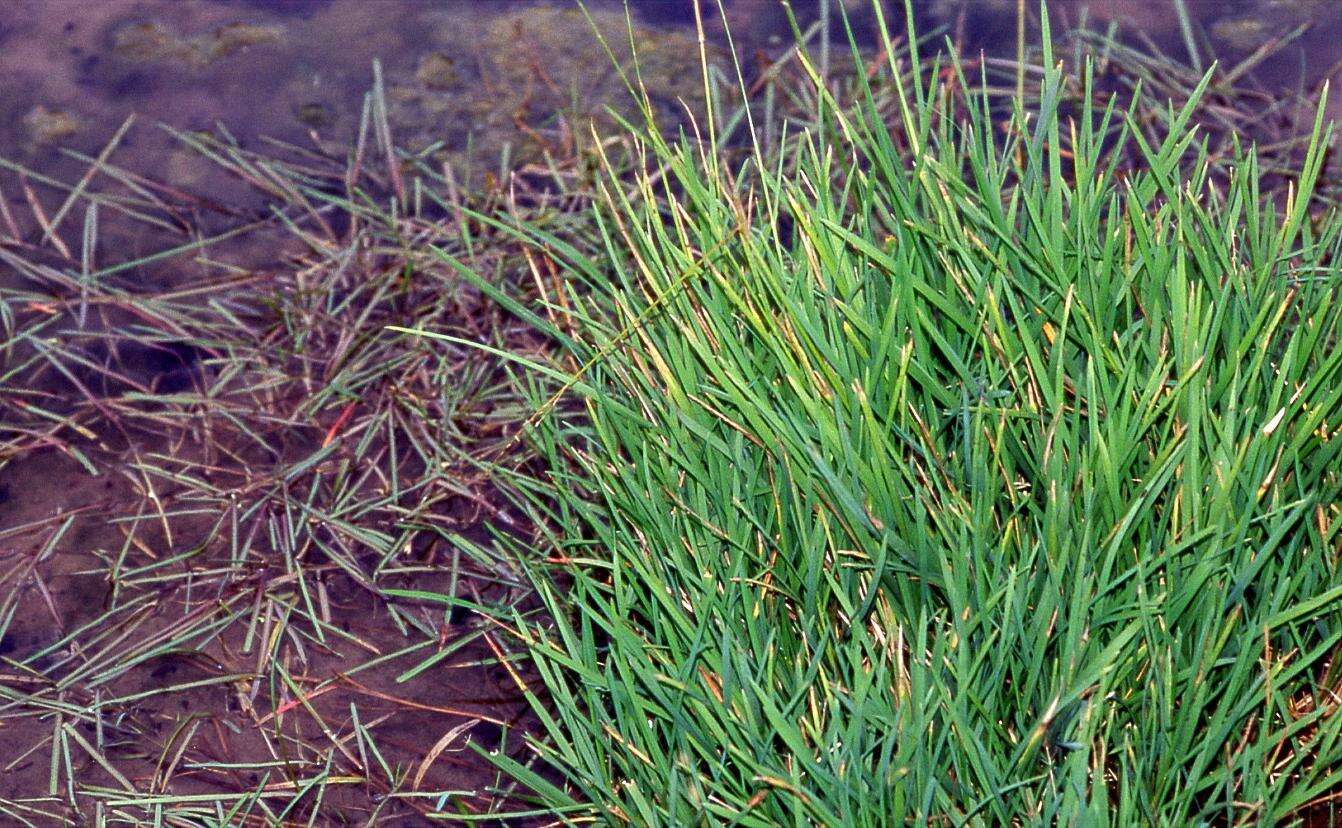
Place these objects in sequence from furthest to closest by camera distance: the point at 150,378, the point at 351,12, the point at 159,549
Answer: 1. the point at 351,12
2. the point at 150,378
3. the point at 159,549

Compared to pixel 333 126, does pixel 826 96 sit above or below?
above

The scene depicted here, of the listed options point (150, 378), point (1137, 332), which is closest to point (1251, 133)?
point (1137, 332)

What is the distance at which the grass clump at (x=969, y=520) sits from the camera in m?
1.17

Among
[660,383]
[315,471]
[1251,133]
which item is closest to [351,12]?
[315,471]

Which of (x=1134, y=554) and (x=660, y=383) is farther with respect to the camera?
(x=660, y=383)

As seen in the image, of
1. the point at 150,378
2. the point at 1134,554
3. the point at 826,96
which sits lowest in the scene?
the point at 150,378

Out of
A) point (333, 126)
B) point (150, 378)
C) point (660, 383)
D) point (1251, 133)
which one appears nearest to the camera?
point (660, 383)

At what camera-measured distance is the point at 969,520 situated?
4.17 feet

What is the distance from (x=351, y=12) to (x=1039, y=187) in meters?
1.67

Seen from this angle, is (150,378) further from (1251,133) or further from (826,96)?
(1251,133)

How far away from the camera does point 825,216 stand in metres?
1.43

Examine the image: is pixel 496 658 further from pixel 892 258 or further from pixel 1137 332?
pixel 1137 332

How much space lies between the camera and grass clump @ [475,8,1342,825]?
A: 1.17 metres

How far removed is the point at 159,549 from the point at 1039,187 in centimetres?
115
